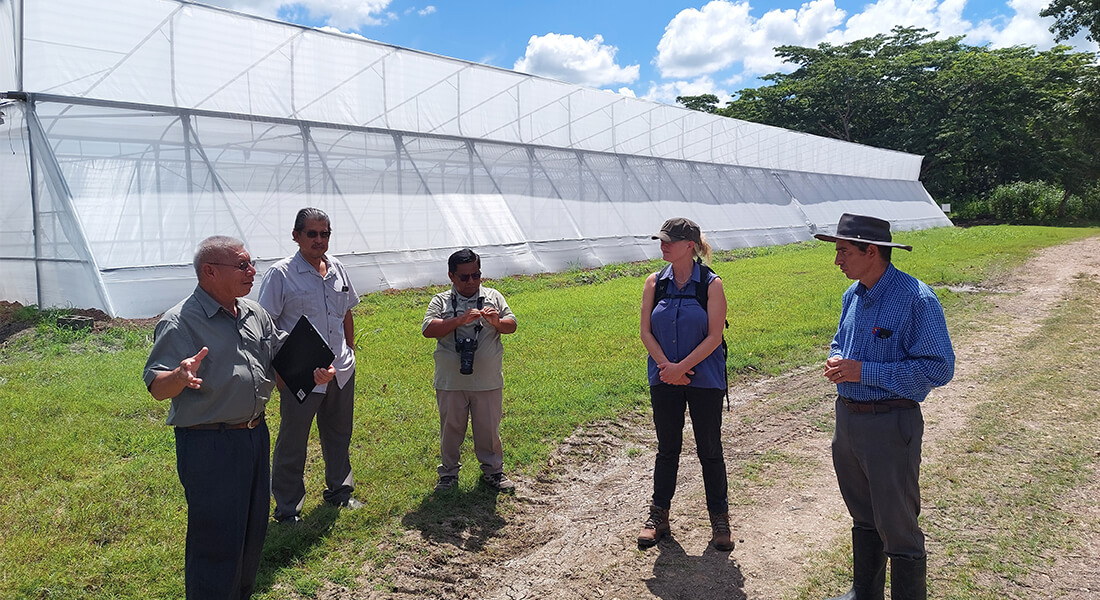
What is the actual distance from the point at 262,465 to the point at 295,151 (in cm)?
1162

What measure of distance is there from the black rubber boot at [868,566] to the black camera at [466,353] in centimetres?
238

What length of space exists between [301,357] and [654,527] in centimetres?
218

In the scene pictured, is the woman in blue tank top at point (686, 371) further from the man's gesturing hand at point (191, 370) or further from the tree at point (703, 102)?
the tree at point (703, 102)

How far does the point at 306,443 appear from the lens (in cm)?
418

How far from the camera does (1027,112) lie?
37500mm

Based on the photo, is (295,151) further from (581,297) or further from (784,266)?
(784,266)

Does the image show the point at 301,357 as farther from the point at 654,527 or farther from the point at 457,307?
the point at 654,527

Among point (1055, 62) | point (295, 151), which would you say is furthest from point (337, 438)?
point (1055, 62)

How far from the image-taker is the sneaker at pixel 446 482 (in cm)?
462

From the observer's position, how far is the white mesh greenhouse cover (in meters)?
10.2

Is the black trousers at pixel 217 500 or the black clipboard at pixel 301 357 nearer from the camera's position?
the black trousers at pixel 217 500

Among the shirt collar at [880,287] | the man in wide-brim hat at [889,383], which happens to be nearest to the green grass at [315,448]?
the man in wide-brim hat at [889,383]

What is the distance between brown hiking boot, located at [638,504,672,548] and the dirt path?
6 cm

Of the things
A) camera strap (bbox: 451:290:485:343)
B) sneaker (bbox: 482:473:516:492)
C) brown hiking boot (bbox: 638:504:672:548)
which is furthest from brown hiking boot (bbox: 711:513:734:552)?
camera strap (bbox: 451:290:485:343)
